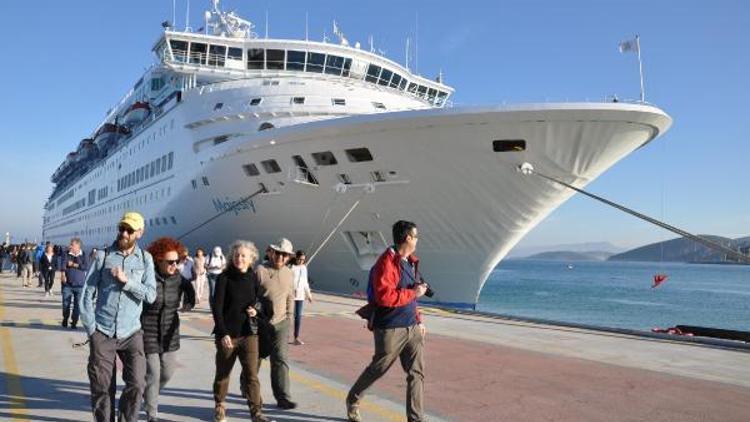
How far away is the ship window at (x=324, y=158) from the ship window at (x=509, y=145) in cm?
445

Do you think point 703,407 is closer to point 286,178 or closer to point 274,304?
point 274,304

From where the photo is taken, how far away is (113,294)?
154 inches

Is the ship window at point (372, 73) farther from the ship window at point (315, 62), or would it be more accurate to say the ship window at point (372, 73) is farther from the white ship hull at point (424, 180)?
the white ship hull at point (424, 180)

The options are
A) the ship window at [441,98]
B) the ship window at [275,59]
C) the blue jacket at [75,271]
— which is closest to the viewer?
the blue jacket at [75,271]

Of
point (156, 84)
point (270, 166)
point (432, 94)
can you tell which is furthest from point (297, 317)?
point (156, 84)

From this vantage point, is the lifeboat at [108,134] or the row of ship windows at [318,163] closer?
the row of ship windows at [318,163]

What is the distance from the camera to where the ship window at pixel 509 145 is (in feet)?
44.3

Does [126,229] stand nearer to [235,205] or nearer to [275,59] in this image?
[235,205]

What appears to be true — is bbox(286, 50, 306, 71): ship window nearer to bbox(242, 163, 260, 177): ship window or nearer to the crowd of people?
bbox(242, 163, 260, 177): ship window

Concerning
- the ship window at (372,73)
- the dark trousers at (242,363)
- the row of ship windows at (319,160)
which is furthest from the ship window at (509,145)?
the ship window at (372,73)

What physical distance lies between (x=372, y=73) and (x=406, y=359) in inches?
845

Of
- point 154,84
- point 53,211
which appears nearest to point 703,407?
point 154,84

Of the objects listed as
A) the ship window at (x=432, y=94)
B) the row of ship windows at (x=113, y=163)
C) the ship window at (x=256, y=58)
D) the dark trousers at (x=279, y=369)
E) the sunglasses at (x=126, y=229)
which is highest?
the ship window at (x=256, y=58)

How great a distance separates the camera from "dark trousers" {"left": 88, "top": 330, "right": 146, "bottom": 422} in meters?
3.85
